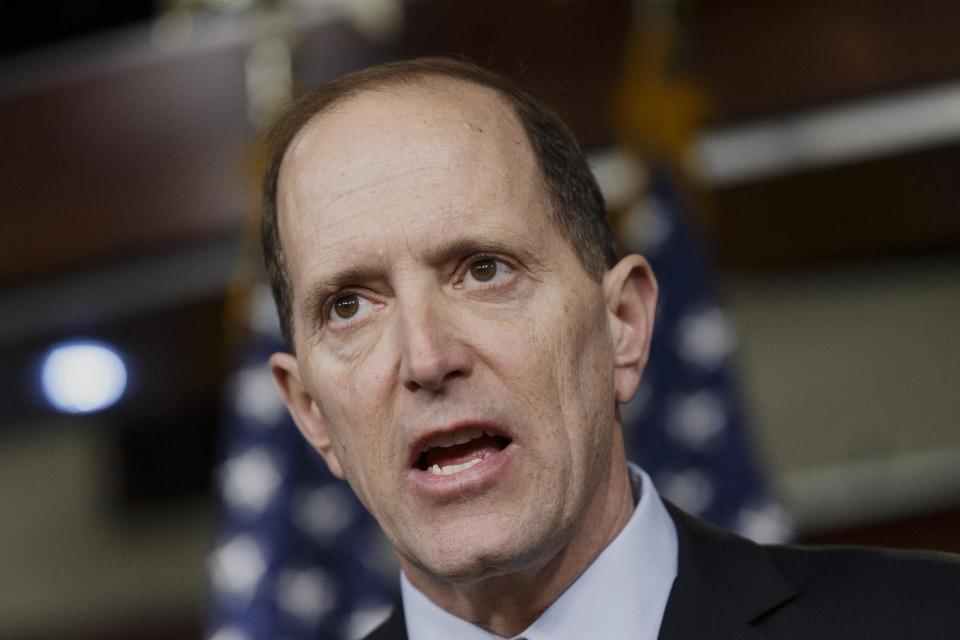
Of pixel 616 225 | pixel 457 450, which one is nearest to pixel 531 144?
pixel 457 450

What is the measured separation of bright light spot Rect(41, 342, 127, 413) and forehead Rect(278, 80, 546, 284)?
15.4 ft

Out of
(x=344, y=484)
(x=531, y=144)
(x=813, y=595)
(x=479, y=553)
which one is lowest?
(x=344, y=484)

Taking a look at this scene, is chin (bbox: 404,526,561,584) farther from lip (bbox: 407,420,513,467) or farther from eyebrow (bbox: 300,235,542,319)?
eyebrow (bbox: 300,235,542,319)

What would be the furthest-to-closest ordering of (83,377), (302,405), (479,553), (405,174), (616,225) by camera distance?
(83,377) < (616,225) < (302,405) < (405,174) < (479,553)

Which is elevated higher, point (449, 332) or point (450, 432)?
point (449, 332)

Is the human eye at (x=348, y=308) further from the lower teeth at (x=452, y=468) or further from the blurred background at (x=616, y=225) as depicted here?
the blurred background at (x=616, y=225)

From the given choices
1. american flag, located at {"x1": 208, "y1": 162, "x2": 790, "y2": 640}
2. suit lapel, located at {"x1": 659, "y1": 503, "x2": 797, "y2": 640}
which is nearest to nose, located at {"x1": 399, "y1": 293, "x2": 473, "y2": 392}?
suit lapel, located at {"x1": 659, "y1": 503, "x2": 797, "y2": 640}

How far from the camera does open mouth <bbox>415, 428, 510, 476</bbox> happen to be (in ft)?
5.23

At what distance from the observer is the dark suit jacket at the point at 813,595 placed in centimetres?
158

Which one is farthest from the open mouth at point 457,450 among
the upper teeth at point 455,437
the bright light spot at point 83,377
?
the bright light spot at point 83,377

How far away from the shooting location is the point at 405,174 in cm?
165

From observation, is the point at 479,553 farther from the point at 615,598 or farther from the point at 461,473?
the point at 615,598

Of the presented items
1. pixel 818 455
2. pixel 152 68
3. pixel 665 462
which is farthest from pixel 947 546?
pixel 152 68

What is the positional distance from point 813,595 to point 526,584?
0.35m
